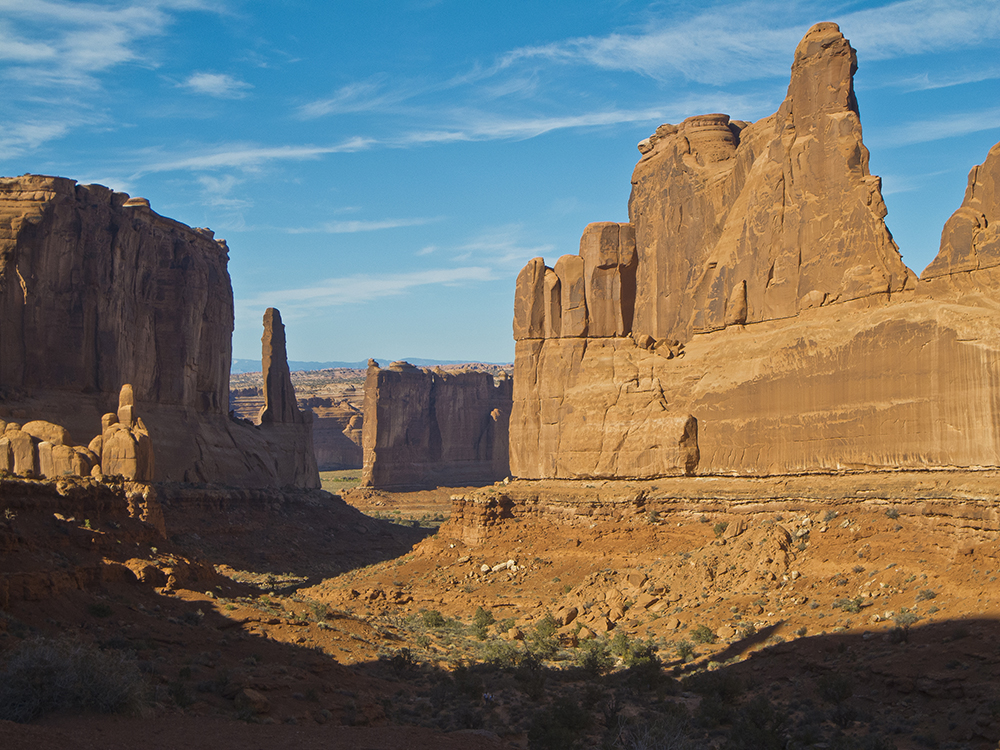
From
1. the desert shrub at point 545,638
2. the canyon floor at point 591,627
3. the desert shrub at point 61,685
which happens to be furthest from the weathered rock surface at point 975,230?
the desert shrub at point 61,685

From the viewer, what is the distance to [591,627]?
1104 inches

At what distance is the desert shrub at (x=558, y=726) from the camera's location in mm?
15242

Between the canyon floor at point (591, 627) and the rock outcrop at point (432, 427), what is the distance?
53.8m

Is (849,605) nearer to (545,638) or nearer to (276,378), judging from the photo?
(545,638)

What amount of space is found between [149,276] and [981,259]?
4213 centimetres

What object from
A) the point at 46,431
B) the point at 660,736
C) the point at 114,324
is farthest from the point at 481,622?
the point at 114,324

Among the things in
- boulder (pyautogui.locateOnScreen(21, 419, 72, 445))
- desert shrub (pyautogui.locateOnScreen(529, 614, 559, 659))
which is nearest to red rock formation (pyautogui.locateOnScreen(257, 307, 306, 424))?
boulder (pyautogui.locateOnScreen(21, 419, 72, 445))

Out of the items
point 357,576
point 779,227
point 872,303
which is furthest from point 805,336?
point 357,576

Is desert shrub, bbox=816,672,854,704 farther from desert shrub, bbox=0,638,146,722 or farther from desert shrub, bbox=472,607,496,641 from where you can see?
desert shrub, bbox=472,607,496,641

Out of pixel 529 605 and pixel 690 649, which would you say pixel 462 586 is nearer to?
pixel 529 605

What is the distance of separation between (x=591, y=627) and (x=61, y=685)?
17992 mm

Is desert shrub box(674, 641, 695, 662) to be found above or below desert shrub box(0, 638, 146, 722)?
below

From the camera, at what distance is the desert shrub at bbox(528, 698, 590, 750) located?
15.2 meters

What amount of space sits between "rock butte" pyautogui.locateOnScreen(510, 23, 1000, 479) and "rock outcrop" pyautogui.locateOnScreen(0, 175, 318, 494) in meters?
20.9
